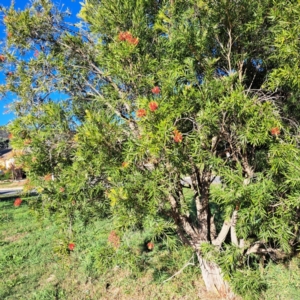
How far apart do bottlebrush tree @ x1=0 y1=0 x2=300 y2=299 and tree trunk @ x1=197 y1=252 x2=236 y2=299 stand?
0.10 feet

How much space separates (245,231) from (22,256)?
470 centimetres

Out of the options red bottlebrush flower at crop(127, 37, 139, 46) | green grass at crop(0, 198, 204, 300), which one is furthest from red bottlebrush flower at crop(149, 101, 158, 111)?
green grass at crop(0, 198, 204, 300)

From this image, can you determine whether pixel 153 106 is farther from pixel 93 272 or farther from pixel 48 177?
pixel 93 272

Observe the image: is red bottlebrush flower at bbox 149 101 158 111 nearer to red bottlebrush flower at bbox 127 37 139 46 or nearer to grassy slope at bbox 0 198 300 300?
red bottlebrush flower at bbox 127 37 139 46

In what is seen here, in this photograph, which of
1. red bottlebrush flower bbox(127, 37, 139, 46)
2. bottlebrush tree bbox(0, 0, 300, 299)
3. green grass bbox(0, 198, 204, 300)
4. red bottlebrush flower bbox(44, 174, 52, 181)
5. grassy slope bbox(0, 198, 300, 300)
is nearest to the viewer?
bottlebrush tree bbox(0, 0, 300, 299)

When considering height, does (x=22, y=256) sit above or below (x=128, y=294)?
above

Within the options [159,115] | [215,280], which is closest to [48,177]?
[159,115]

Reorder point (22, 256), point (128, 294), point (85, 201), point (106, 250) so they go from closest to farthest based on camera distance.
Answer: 1. point (85, 201)
2. point (106, 250)
3. point (128, 294)
4. point (22, 256)

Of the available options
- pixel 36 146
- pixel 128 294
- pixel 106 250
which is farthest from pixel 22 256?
pixel 36 146

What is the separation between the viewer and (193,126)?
2.54m

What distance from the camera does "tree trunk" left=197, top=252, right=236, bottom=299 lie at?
3.51 metres

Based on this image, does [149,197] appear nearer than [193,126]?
Yes

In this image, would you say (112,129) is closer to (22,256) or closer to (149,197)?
(149,197)

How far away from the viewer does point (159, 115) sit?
6.94 feet
